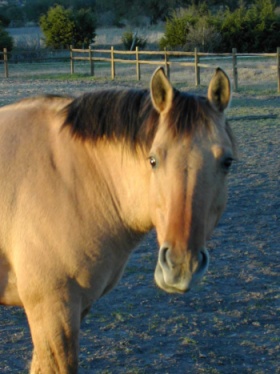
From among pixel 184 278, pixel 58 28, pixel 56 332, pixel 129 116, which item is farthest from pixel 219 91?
pixel 58 28

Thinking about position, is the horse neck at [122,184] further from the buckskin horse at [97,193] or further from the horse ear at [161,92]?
the horse ear at [161,92]

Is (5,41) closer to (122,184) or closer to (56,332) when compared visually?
(122,184)

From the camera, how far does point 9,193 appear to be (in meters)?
2.72

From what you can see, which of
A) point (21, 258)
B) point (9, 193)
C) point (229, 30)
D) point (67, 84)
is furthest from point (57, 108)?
point (229, 30)

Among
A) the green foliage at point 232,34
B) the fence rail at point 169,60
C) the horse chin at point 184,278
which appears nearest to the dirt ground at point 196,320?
the horse chin at point 184,278

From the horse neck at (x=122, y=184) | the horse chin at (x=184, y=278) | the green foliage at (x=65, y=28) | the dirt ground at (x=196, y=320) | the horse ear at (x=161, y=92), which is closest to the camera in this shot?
the horse chin at (x=184, y=278)

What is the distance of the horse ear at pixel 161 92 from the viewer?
2.51 m

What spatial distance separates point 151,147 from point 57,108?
25.1 inches

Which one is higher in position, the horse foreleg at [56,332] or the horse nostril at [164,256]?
the horse nostril at [164,256]

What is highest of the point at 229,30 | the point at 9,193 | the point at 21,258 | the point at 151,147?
the point at 229,30

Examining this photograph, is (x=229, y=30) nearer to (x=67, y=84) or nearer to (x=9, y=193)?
(x=67, y=84)

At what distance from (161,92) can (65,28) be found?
113 feet

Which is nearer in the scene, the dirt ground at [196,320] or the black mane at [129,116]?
the black mane at [129,116]

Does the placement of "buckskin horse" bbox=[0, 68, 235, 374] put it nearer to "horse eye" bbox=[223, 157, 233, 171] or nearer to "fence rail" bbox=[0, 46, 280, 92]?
"horse eye" bbox=[223, 157, 233, 171]
